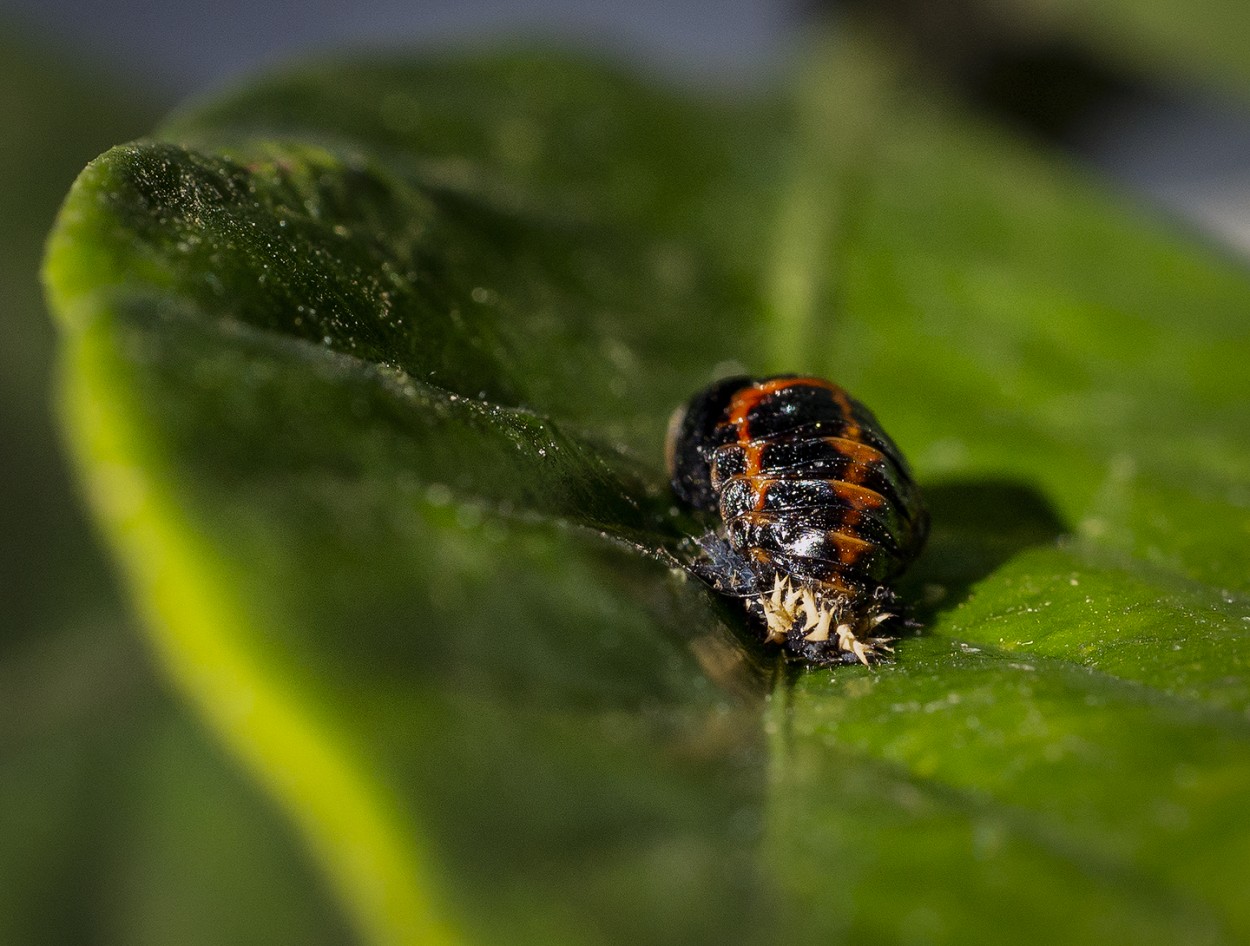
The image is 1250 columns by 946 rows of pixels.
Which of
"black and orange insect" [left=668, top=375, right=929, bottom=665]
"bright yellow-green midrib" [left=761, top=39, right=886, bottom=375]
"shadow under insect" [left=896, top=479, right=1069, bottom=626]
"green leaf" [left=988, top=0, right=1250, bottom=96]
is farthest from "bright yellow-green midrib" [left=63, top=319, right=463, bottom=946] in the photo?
"green leaf" [left=988, top=0, right=1250, bottom=96]

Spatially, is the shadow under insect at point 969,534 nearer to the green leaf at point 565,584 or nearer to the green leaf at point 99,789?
the green leaf at point 565,584

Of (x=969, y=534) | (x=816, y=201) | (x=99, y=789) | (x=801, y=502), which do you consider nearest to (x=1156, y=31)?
(x=816, y=201)

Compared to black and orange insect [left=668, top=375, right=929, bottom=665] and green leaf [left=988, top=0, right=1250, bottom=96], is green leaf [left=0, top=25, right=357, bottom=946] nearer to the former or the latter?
black and orange insect [left=668, top=375, right=929, bottom=665]

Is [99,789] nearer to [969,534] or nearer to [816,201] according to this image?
[969,534]

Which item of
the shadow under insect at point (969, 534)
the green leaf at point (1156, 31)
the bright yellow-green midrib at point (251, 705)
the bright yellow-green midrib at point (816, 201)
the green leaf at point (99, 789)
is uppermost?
the bright yellow-green midrib at point (251, 705)

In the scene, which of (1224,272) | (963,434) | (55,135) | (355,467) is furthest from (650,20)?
(355,467)

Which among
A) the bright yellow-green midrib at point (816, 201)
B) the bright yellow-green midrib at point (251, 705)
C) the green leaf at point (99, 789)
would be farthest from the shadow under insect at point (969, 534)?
the green leaf at point (99, 789)
